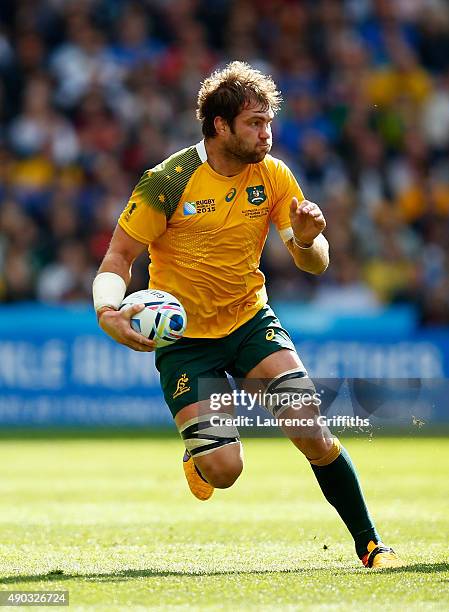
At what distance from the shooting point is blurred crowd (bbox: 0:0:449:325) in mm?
16016

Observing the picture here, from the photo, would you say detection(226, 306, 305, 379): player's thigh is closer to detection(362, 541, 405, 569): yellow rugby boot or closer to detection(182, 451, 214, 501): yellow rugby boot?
detection(182, 451, 214, 501): yellow rugby boot

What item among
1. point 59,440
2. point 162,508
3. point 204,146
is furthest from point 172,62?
point 204,146

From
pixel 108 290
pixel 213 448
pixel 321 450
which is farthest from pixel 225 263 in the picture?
pixel 321 450

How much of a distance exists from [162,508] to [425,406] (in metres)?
2.20

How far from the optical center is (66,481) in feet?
34.4

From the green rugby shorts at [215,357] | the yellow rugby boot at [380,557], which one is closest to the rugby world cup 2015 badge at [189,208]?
the green rugby shorts at [215,357]

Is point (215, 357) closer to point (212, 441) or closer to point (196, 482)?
point (212, 441)

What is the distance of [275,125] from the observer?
17797mm

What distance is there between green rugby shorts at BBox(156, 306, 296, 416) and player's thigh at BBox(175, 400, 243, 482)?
0.29ft

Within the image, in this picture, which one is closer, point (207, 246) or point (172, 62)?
point (207, 246)

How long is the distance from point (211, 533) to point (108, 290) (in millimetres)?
2035

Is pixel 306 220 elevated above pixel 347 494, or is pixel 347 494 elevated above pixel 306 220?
pixel 306 220

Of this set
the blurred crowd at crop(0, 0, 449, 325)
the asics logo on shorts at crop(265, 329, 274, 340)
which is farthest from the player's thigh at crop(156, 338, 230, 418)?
the blurred crowd at crop(0, 0, 449, 325)

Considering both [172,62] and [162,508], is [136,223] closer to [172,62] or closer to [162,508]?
[162,508]
